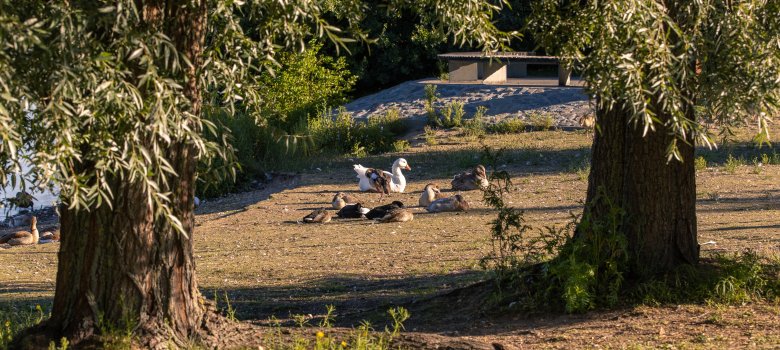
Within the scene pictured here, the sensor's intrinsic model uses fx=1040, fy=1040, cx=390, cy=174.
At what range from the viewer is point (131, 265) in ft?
18.9

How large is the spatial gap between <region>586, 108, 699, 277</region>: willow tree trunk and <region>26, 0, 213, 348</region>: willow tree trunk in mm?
3123

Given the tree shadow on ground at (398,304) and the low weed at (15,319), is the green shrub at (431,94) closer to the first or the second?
the tree shadow on ground at (398,304)

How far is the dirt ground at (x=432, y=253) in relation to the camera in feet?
23.0

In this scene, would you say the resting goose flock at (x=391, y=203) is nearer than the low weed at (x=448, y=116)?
Yes

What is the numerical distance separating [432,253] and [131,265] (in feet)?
18.5

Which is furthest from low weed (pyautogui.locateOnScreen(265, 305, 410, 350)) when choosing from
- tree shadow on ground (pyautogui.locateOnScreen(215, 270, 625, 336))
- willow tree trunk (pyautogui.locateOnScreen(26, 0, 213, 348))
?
willow tree trunk (pyautogui.locateOnScreen(26, 0, 213, 348))

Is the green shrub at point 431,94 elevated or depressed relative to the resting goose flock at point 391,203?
elevated

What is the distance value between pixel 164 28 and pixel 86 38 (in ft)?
3.64

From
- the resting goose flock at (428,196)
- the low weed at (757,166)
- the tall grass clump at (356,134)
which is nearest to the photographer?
the resting goose flock at (428,196)

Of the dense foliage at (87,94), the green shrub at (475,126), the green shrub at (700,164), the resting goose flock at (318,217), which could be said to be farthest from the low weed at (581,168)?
the dense foliage at (87,94)

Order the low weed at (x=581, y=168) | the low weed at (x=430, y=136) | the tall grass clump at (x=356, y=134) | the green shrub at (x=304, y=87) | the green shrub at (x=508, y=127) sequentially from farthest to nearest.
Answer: the green shrub at (x=304, y=87)
the tall grass clump at (x=356, y=134)
the green shrub at (x=508, y=127)
the low weed at (x=430, y=136)
the low weed at (x=581, y=168)

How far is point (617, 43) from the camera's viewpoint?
5359 mm

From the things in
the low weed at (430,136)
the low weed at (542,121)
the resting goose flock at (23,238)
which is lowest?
the resting goose flock at (23,238)

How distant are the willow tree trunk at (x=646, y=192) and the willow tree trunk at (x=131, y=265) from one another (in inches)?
123
